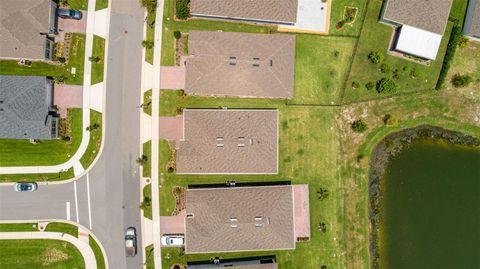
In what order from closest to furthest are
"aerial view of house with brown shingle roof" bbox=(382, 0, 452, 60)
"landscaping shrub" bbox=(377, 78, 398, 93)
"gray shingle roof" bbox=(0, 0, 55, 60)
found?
"gray shingle roof" bbox=(0, 0, 55, 60), "aerial view of house with brown shingle roof" bbox=(382, 0, 452, 60), "landscaping shrub" bbox=(377, 78, 398, 93)

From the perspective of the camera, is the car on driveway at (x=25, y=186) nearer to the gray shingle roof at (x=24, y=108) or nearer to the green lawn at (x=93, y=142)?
the gray shingle roof at (x=24, y=108)

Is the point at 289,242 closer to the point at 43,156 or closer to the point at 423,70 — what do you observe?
the point at 423,70

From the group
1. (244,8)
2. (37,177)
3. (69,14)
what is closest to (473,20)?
(244,8)

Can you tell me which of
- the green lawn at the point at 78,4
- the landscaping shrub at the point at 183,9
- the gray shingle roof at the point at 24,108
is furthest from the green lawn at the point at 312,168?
the gray shingle roof at the point at 24,108

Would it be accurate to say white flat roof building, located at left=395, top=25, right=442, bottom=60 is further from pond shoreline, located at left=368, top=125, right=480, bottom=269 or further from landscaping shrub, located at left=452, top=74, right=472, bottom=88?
pond shoreline, located at left=368, top=125, right=480, bottom=269

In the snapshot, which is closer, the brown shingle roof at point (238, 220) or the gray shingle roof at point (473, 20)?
the brown shingle roof at point (238, 220)

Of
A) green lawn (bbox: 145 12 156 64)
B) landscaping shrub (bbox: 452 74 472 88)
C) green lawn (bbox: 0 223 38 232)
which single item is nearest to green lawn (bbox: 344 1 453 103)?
landscaping shrub (bbox: 452 74 472 88)

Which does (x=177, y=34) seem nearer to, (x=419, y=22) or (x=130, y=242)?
(x=130, y=242)
